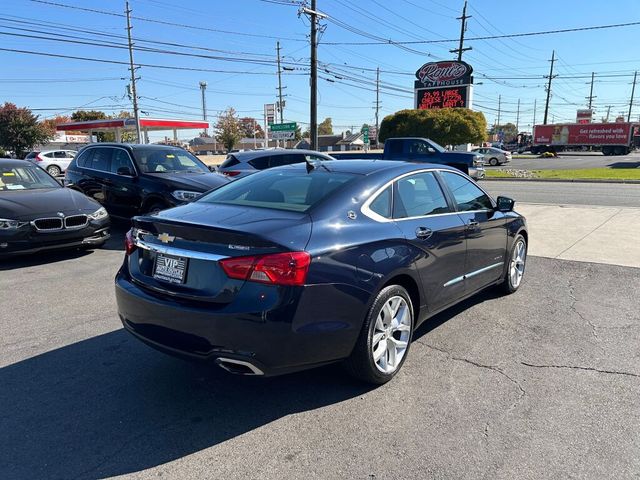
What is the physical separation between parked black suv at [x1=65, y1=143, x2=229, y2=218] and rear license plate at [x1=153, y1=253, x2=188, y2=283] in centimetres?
512

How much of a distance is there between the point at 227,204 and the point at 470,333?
2.49 metres

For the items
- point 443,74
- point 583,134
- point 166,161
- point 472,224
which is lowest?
point 472,224

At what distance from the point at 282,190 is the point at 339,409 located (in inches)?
67.4

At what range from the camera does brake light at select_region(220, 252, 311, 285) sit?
283 centimetres

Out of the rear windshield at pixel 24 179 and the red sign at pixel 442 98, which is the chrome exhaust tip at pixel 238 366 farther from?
the red sign at pixel 442 98

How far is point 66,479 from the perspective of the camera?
254cm

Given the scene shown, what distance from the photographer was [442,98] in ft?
120

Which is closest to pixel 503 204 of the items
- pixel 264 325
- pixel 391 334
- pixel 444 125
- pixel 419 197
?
pixel 419 197

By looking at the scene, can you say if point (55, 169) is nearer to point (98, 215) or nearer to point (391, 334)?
point (98, 215)

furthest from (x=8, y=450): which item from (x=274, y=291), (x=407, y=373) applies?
(x=407, y=373)

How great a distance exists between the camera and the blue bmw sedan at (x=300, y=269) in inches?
112

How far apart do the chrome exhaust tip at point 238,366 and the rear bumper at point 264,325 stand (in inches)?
0.9

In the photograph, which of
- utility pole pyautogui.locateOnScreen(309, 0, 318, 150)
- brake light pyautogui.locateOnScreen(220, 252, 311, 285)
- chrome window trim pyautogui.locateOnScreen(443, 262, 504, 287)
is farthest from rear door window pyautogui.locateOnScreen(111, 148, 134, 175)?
utility pole pyautogui.locateOnScreen(309, 0, 318, 150)

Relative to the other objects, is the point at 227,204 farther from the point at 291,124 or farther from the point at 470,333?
the point at 291,124
